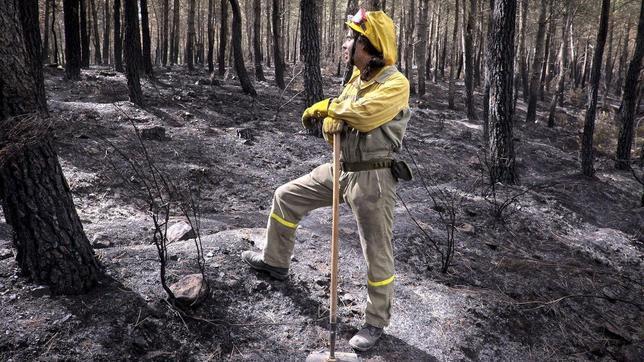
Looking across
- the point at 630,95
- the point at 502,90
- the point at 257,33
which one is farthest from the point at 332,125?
the point at 257,33

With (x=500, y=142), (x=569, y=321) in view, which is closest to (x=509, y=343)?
(x=569, y=321)

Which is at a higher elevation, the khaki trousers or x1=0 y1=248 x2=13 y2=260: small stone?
the khaki trousers

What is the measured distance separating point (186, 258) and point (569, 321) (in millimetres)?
3440

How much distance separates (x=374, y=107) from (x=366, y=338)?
1569 millimetres

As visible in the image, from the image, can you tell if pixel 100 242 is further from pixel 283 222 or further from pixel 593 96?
pixel 593 96

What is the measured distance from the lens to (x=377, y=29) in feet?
9.66

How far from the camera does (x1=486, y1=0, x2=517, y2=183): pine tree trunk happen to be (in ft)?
26.1

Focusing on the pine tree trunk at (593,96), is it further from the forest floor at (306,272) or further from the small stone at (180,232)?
the small stone at (180,232)

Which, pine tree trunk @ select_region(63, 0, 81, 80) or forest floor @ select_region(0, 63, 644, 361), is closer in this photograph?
forest floor @ select_region(0, 63, 644, 361)

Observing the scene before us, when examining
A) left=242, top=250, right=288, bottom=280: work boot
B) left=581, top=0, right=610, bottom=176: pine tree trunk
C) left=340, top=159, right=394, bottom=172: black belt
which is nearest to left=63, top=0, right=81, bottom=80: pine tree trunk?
left=242, top=250, right=288, bottom=280: work boot

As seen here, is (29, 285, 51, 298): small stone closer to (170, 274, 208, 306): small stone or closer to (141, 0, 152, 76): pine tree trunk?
(170, 274, 208, 306): small stone

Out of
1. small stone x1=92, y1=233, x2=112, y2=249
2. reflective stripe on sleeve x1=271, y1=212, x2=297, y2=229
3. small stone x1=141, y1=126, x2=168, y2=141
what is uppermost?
reflective stripe on sleeve x1=271, y1=212, x2=297, y2=229

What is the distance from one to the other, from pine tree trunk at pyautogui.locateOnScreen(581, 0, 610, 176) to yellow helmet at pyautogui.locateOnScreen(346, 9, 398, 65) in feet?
28.2

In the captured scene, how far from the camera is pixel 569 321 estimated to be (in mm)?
4039
